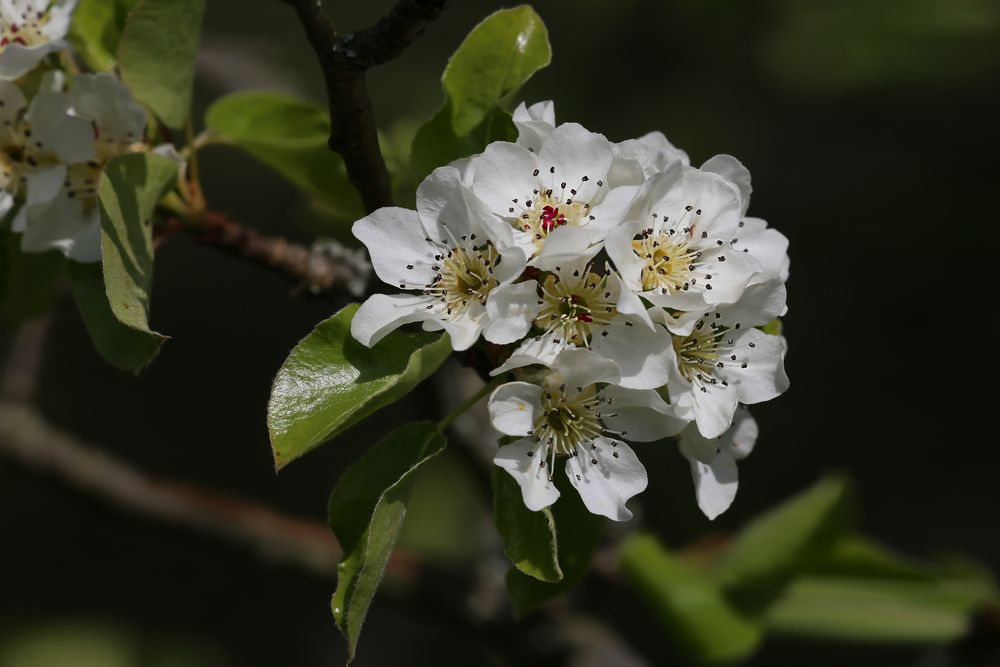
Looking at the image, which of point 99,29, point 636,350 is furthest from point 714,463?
point 99,29

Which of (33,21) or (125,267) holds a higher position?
(33,21)

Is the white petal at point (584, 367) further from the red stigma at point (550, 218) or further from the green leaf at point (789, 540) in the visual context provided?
the green leaf at point (789, 540)

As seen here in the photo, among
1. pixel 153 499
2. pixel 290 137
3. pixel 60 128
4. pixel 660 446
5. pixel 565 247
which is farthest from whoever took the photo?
pixel 660 446

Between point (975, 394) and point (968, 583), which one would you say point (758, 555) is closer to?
point (968, 583)

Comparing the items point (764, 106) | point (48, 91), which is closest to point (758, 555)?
point (48, 91)

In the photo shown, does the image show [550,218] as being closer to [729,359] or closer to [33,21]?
[729,359]

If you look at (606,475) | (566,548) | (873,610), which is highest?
(606,475)
